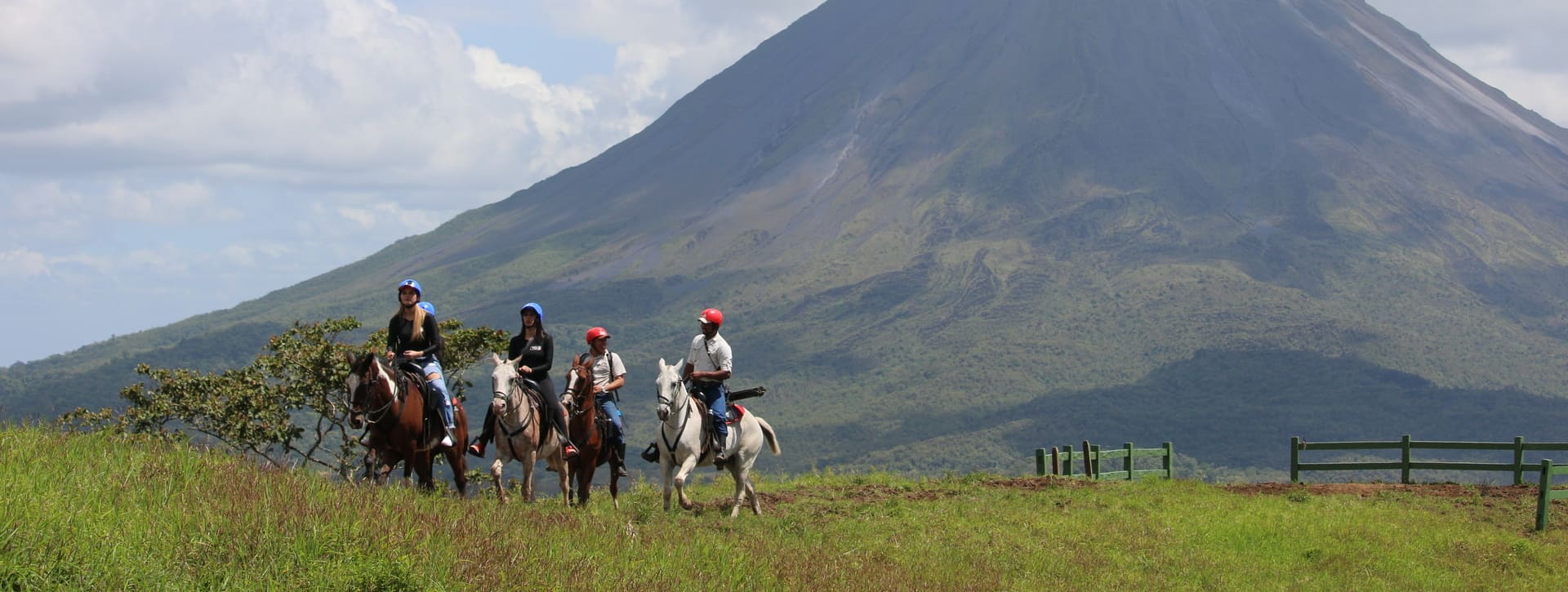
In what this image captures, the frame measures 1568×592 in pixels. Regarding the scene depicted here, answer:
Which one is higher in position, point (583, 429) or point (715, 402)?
point (715, 402)

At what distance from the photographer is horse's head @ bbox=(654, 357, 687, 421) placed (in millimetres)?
17500

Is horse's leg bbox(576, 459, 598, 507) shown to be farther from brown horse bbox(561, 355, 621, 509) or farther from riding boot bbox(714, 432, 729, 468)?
riding boot bbox(714, 432, 729, 468)

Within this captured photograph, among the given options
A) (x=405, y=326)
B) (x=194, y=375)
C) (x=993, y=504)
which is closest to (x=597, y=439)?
(x=405, y=326)

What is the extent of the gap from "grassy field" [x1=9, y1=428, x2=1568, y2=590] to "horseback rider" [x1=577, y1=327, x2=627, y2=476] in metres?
0.75

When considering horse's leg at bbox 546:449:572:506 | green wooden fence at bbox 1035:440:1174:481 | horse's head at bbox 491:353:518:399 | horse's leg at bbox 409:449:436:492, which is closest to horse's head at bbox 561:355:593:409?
horse's leg at bbox 546:449:572:506

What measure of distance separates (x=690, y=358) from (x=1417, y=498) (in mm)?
13338

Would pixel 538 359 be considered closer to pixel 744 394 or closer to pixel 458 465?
pixel 458 465

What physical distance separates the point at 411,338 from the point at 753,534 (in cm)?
420

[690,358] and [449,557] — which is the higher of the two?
[690,358]

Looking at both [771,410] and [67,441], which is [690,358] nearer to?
[67,441]

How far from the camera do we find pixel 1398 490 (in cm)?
2577

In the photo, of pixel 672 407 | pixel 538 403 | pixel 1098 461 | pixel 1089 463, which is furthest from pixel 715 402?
pixel 1098 461

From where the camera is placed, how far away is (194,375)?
35406 mm

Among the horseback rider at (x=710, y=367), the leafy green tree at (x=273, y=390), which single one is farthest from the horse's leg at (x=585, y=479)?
the leafy green tree at (x=273, y=390)
